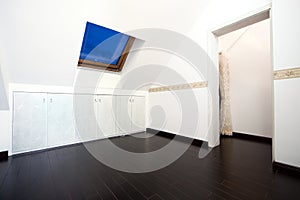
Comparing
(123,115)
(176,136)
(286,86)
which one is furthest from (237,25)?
(123,115)

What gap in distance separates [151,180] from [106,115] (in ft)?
5.14

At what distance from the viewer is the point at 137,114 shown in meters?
2.91

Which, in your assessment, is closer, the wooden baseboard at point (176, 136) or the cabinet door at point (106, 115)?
the wooden baseboard at point (176, 136)

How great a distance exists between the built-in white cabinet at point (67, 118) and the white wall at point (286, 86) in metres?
2.24

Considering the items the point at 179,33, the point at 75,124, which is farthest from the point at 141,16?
the point at 75,124

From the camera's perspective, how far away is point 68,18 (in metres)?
1.60

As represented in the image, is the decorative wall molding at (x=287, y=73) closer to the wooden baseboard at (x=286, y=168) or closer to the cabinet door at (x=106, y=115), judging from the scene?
the wooden baseboard at (x=286, y=168)

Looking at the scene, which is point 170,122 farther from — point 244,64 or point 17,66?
point 17,66

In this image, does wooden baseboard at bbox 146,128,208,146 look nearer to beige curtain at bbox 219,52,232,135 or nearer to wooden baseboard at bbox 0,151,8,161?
beige curtain at bbox 219,52,232,135

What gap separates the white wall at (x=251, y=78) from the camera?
2.32 metres

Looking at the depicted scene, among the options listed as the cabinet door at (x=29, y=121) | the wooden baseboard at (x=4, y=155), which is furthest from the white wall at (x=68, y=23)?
the wooden baseboard at (x=4, y=155)

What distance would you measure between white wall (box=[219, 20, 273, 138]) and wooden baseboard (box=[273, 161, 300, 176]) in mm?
1192

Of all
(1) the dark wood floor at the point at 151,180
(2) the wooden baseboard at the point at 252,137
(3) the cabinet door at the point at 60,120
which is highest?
(3) the cabinet door at the point at 60,120

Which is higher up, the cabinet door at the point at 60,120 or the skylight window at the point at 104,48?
the skylight window at the point at 104,48
